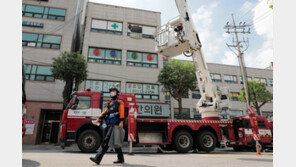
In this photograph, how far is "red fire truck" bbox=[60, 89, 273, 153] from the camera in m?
8.03

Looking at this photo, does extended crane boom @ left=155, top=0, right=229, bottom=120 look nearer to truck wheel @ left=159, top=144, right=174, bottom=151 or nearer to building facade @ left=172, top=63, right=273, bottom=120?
truck wheel @ left=159, top=144, right=174, bottom=151

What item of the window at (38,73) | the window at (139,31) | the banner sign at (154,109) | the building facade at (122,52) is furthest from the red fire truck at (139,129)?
the window at (139,31)

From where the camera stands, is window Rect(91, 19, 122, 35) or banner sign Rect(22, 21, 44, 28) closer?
banner sign Rect(22, 21, 44, 28)

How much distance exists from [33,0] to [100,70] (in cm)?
1077

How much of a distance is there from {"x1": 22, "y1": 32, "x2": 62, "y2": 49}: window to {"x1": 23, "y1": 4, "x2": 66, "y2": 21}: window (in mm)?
2387

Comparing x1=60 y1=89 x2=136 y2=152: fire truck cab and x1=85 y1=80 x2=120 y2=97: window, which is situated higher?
x1=85 y1=80 x2=120 y2=97: window

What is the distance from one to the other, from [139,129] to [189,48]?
512 centimetres

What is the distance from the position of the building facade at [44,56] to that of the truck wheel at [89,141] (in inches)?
434

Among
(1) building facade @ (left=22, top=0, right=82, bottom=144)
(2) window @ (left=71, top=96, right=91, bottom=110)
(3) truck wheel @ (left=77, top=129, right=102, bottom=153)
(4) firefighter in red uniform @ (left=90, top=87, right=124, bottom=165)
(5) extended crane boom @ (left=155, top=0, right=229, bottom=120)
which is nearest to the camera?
(4) firefighter in red uniform @ (left=90, top=87, right=124, bottom=165)

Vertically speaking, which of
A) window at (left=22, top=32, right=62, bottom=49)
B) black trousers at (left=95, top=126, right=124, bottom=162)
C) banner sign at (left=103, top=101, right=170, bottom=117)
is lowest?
black trousers at (left=95, top=126, right=124, bottom=162)

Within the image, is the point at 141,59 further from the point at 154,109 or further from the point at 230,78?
the point at 230,78

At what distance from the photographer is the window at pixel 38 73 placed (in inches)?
695

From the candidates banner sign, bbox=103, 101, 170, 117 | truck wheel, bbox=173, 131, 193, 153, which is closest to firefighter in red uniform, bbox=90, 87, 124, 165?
truck wheel, bbox=173, 131, 193, 153

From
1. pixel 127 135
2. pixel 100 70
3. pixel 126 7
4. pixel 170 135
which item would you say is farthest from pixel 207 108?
pixel 126 7
